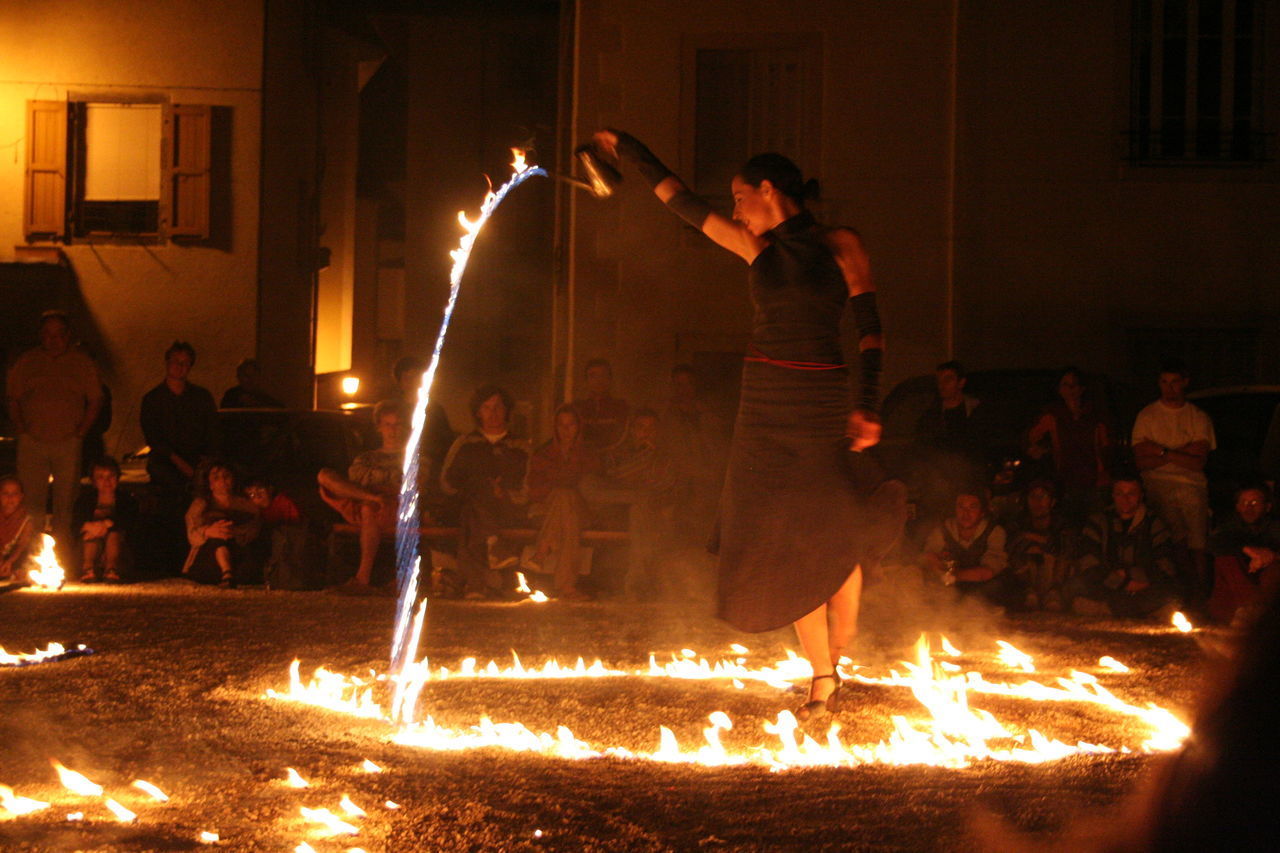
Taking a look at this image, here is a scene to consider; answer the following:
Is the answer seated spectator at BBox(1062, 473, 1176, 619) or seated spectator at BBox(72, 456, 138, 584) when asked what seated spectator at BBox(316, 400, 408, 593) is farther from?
seated spectator at BBox(1062, 473, 1176, 619)

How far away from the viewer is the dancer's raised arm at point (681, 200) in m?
5.61

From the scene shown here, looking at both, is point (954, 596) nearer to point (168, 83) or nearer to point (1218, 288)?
point (1218, 288)

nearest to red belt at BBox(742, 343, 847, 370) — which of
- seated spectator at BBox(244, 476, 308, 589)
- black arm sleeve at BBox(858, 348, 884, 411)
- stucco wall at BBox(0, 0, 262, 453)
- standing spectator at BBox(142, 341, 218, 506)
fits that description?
black arm sleeve at BBox(858, 348, 884, 411)

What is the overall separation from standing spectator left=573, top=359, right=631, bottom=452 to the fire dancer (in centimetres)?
575

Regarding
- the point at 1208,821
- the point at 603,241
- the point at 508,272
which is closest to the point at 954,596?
the point at 603,241

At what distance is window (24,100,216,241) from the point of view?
17797 millimetres

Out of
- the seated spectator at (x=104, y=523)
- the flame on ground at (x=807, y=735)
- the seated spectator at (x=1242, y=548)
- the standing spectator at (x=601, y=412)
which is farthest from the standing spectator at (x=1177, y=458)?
the seated spectator at (x=104, y=523)

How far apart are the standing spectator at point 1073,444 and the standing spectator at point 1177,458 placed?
29 cm

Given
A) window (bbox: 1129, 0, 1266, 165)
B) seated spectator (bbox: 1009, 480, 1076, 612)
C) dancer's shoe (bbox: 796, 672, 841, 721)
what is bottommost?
dancer's shoe (bbox: 796, 672, 841, 721)

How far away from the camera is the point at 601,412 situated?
1169 cm

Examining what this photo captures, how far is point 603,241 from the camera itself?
622 inches

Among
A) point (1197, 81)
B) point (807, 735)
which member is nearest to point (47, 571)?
point (807, 735)

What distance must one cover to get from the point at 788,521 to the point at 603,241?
10.5 m

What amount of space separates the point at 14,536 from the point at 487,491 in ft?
11.3
